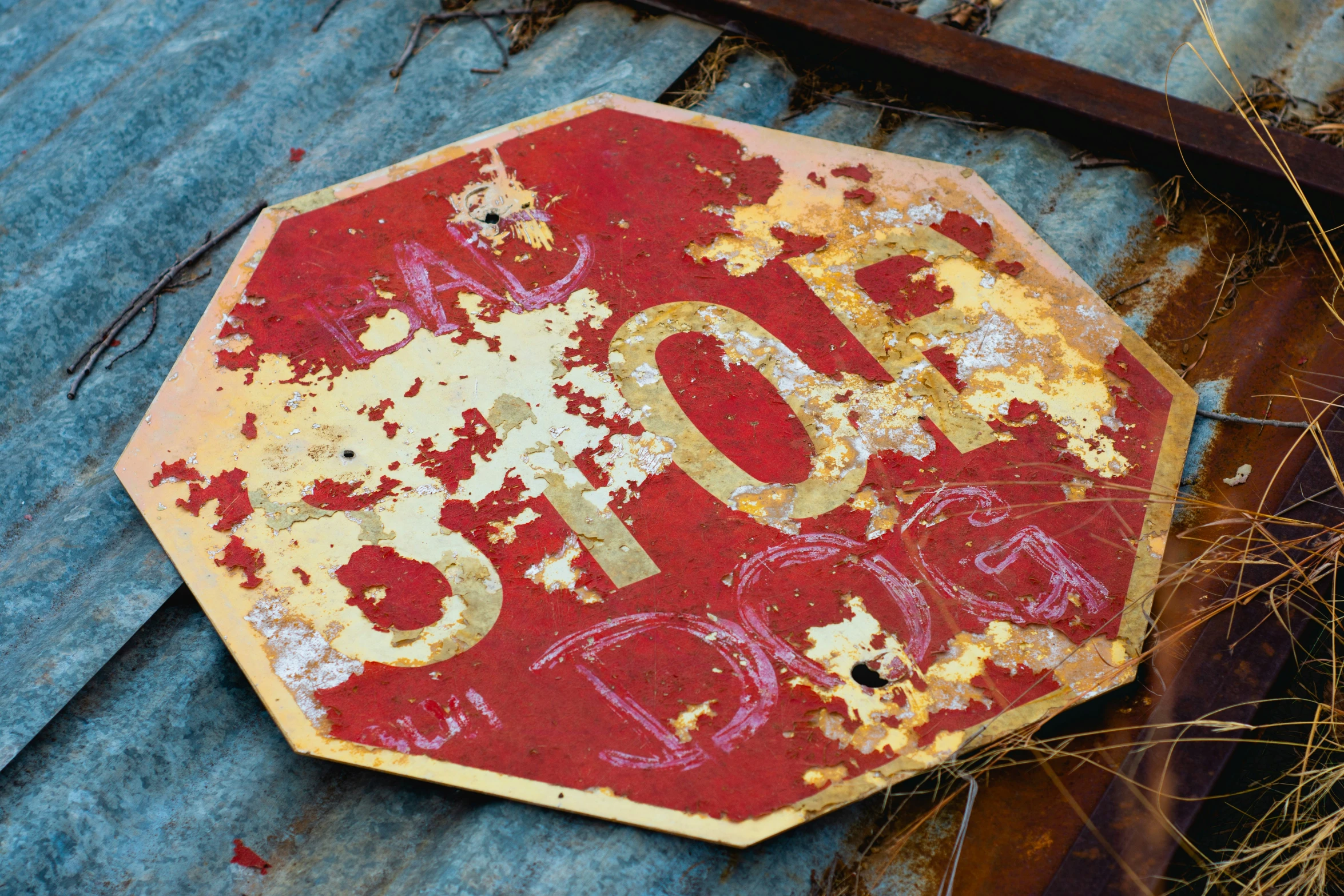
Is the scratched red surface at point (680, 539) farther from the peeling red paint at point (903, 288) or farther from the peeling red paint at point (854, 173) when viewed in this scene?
the peeling red paint at point (854, 173)

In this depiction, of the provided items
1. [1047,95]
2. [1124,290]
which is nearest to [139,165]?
[1047,95]

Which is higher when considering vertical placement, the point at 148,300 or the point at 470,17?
the point at 470,17

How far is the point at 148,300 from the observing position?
8.02 feet

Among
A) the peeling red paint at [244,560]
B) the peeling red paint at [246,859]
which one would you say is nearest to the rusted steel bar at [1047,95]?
the peeling red paint at [244,560]

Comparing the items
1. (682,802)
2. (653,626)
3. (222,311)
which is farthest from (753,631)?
(222,311)

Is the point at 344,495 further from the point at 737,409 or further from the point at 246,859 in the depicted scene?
the point at 737,409

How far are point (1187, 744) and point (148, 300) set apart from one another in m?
2.54

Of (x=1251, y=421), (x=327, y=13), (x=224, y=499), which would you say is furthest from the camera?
(x=327, y=13)

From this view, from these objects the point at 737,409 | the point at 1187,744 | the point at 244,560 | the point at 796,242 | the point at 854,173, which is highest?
the point at 854,173

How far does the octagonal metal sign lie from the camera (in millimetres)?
1697

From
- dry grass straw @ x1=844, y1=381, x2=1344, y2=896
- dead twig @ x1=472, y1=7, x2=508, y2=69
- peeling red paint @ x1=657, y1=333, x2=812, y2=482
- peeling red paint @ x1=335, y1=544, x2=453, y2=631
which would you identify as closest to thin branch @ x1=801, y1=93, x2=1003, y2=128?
dead twig @ x1=472, y1=7, x2=508, y2=69

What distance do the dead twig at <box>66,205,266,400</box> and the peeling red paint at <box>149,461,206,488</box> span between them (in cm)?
48

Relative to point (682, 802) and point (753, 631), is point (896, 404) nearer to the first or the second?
point (753, 631)

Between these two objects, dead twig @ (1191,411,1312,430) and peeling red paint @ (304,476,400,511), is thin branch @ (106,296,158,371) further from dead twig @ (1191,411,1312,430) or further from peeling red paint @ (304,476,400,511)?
dead twig @ (1191,411,1312,430)
